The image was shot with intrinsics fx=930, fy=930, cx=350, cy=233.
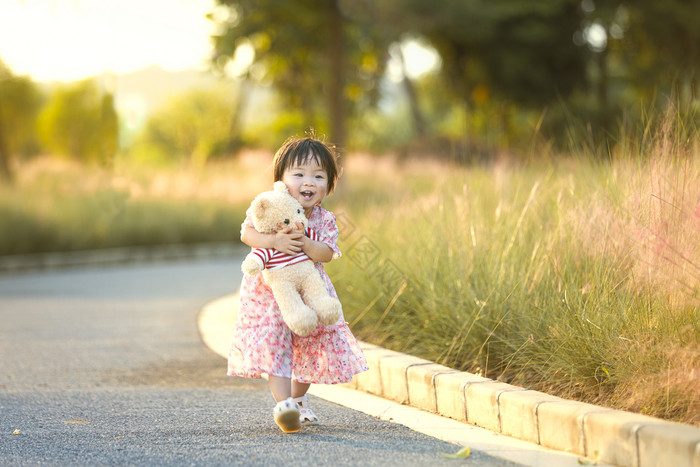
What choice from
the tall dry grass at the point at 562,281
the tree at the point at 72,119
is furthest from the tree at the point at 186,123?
the tall dry grass at the point at 562,281

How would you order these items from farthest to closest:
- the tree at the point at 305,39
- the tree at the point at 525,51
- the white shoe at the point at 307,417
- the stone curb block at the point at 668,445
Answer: the tree at the point at 525,51
the tree at the point at 305,39
the white shoe at the point at 307,417
the stone curb block at the point at 668,445

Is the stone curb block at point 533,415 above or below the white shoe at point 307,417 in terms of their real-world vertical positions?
above

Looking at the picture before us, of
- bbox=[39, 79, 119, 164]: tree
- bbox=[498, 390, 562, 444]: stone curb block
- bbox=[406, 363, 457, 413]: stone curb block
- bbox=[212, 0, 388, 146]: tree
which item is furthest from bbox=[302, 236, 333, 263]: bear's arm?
bbox=[39, 79, 119, 164]: tree

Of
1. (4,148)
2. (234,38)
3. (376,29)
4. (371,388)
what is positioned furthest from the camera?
(4,148)

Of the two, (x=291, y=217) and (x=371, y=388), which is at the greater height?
(x=291, y=217)

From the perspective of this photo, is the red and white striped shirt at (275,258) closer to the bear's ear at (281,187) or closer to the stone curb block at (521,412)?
the bear's ear at (281,187)

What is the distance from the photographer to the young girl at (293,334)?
13.8 feet

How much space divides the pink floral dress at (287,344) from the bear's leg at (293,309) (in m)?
0.12

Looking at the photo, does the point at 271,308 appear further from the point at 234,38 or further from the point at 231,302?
the point at 234,38

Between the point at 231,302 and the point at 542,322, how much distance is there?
16.6 ft

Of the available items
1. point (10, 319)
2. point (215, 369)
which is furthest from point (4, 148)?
point (215, 369)

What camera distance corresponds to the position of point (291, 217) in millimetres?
4188

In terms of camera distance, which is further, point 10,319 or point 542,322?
point 10,319

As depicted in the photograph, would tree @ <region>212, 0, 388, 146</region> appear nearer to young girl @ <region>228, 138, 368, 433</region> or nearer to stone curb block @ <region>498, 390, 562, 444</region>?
young girl @ <region>228, 138, 368, 433</region>
